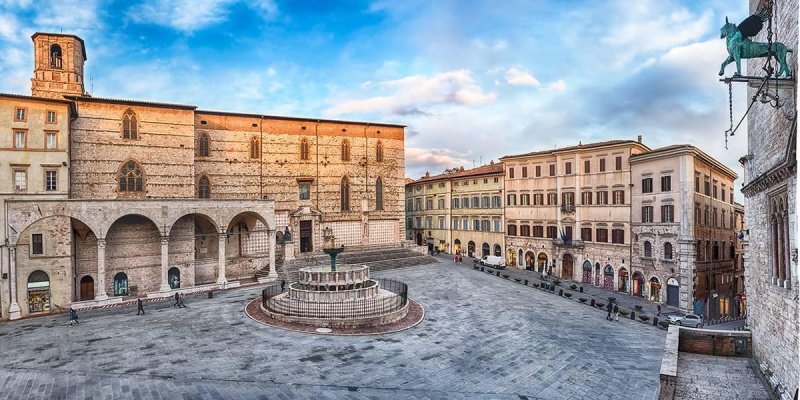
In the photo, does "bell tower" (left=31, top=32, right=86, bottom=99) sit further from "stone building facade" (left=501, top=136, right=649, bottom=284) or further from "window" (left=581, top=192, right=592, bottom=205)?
"window" (left=581, top=192, right=592, bottom=205)

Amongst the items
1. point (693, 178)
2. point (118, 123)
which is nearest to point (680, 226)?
point (693, 178)

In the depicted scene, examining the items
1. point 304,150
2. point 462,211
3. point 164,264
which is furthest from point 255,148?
point 462,211

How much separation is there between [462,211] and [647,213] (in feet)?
72.8

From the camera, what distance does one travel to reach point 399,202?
45688mm

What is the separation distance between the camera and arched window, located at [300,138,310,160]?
40281 mm

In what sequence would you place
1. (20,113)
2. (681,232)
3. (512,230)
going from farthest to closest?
(512,230), (681,232), (20,113)

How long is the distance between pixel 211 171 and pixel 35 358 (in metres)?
22.1

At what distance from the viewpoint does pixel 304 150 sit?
4044 centimetres

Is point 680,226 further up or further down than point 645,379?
further up

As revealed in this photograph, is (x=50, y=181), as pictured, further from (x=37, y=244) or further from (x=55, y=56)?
(x=55, y=56)

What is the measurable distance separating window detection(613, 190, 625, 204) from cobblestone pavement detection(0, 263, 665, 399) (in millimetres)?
14755

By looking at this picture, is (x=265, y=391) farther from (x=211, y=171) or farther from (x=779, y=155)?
(x=211, y=171)

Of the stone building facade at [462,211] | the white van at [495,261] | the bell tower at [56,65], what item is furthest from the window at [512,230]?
the bell tower at [56,65]

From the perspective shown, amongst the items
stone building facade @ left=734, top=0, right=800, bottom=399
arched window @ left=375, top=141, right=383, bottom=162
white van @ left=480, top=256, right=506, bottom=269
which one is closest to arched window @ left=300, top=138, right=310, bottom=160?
arched window @ left=375, top=141, right=383, bottom=162
